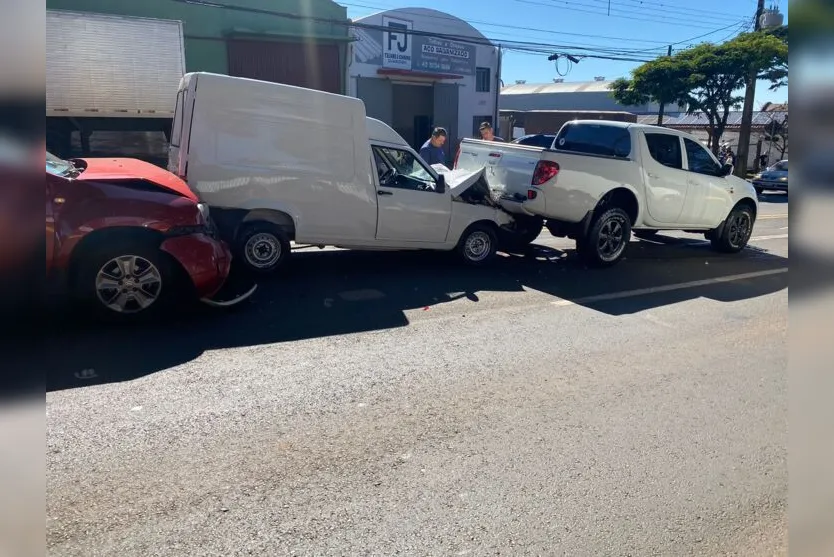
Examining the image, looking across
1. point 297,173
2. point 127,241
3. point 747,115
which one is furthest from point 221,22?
point 747,115

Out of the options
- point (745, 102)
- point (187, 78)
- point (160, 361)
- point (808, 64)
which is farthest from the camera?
point (745, 102)

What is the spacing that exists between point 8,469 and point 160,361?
11.9ft

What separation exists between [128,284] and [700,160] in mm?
8523

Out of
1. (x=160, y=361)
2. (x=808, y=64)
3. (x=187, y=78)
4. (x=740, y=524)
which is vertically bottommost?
(x=740, y=524)

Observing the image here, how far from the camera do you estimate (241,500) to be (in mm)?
2924

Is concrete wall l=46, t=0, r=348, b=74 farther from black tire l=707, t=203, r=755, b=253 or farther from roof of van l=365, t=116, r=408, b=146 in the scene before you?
black tire l=707, t=203, r=755, b=253

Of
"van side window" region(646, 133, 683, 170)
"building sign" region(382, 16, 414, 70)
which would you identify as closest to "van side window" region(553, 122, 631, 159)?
"van side window" region(646, 133, 683, 170)

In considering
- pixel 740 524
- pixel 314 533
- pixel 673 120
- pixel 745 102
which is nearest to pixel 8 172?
pixel 314 533

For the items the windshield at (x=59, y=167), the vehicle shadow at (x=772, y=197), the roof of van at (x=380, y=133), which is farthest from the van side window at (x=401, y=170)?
the vehicle shadow at (x=772, y=197)

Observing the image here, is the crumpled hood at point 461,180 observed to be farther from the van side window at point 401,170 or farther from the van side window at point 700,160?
the van side window at point 700,160

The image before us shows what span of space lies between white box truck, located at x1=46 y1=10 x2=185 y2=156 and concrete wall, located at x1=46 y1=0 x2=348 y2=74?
189 inches

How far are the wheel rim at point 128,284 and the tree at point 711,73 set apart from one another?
2281 cm

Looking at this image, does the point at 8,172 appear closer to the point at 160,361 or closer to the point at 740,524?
the point at 740,524

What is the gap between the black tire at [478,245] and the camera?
8188mm
